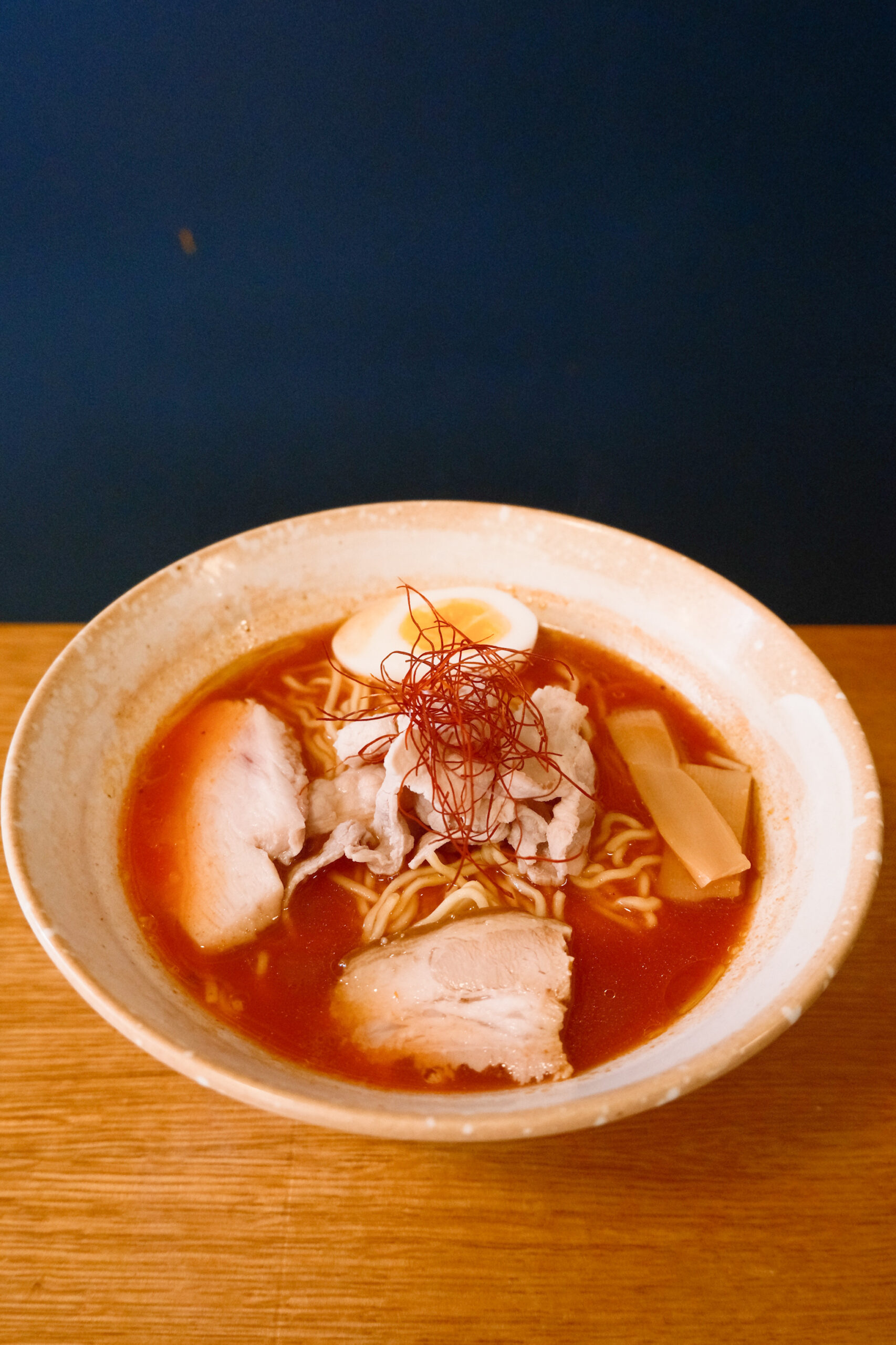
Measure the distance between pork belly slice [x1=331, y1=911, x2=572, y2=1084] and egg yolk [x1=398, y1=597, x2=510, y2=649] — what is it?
0.73 metres

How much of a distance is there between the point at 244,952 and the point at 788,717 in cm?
115

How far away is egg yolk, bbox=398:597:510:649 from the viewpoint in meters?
2.15

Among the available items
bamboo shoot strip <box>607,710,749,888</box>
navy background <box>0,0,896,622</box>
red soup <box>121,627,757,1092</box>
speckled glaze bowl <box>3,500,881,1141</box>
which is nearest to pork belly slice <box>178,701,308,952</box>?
red soup <box>121,627,757,1092</box>

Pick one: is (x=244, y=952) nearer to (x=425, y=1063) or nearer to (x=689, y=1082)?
(x=425, y=1063)

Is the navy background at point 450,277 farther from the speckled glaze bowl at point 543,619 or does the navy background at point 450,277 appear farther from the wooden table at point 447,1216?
the wooden table at point 447,1216

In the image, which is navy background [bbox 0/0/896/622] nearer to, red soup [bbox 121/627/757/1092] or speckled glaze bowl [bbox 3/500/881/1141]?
speckled glaze bowl [bbox 3/500/881/1141]

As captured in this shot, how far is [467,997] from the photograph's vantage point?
1.53 metres

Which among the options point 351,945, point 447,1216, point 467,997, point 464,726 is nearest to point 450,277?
point 464,726

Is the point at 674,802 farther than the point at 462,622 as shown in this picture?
No

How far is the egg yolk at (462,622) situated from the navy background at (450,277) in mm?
1278

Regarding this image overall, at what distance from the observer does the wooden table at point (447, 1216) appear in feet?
4.06

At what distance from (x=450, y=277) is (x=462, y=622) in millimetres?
1360

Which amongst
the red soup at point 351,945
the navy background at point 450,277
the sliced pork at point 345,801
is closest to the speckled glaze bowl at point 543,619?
the red soup at point 351,945

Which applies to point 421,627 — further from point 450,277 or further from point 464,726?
point 450,277
